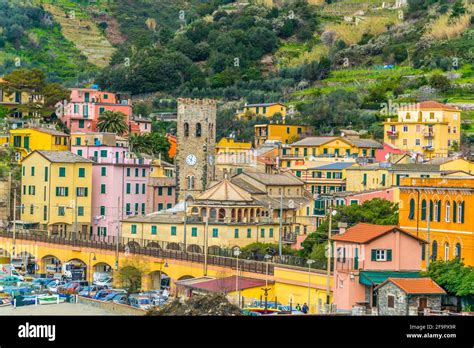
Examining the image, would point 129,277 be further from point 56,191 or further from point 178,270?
point 56,191

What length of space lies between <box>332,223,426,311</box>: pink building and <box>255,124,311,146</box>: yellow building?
50.3 metres

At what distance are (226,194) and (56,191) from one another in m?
12.7

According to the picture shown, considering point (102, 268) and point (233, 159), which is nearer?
point (102, 268)

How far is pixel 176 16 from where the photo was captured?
7092 inches

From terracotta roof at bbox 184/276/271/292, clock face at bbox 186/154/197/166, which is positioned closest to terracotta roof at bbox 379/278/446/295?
terracotta roof at bbox 184/276/271/292

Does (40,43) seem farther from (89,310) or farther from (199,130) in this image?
(89,310)

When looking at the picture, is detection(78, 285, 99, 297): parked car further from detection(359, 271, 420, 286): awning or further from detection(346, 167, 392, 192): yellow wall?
detection(346, 167, 392, 192): yellow wall

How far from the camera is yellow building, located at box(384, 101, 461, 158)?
278 ft

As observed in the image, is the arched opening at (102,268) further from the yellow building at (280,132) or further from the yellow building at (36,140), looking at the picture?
the yellow building at (280,132)

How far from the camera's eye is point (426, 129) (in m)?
85.5

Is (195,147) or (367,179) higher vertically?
(195,147)

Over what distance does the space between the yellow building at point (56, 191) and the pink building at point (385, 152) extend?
18.8 meters

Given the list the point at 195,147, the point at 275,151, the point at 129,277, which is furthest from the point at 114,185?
the point at 129,277
